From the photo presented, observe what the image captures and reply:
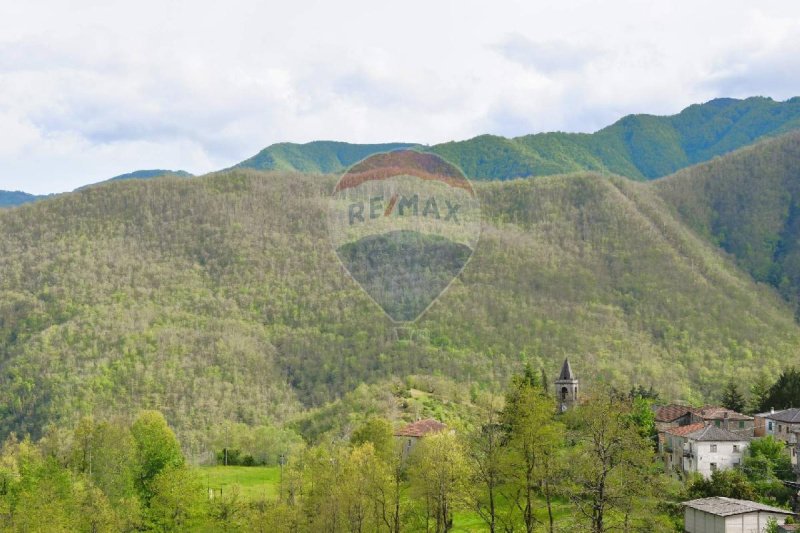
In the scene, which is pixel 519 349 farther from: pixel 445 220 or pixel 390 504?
pixel 390 504

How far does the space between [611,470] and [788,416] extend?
37476 mm

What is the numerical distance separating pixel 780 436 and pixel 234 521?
40.1 metres

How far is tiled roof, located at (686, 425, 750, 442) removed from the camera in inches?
2527

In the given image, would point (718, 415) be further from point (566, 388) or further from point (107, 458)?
point (107, 458)

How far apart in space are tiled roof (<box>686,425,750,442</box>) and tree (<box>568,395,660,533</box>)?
85.2 ft

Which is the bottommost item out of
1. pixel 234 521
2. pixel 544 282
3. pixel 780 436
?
pixel 234 521

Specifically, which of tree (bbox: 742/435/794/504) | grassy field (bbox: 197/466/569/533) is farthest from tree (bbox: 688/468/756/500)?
grassy field (bbox: 197/466/569/533)

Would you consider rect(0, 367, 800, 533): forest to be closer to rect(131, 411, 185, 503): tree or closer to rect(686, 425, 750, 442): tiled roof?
rect(131, 411, 185, 503): tree

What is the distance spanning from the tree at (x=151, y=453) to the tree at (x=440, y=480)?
26.8 metres

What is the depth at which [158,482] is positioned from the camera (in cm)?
6300

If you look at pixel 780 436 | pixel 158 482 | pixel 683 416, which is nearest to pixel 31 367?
pixel 158 482

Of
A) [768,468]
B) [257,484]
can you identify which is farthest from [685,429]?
[257,484]

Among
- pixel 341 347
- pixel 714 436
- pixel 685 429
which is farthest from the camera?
pixel 341 347

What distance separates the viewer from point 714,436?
6450 cm
